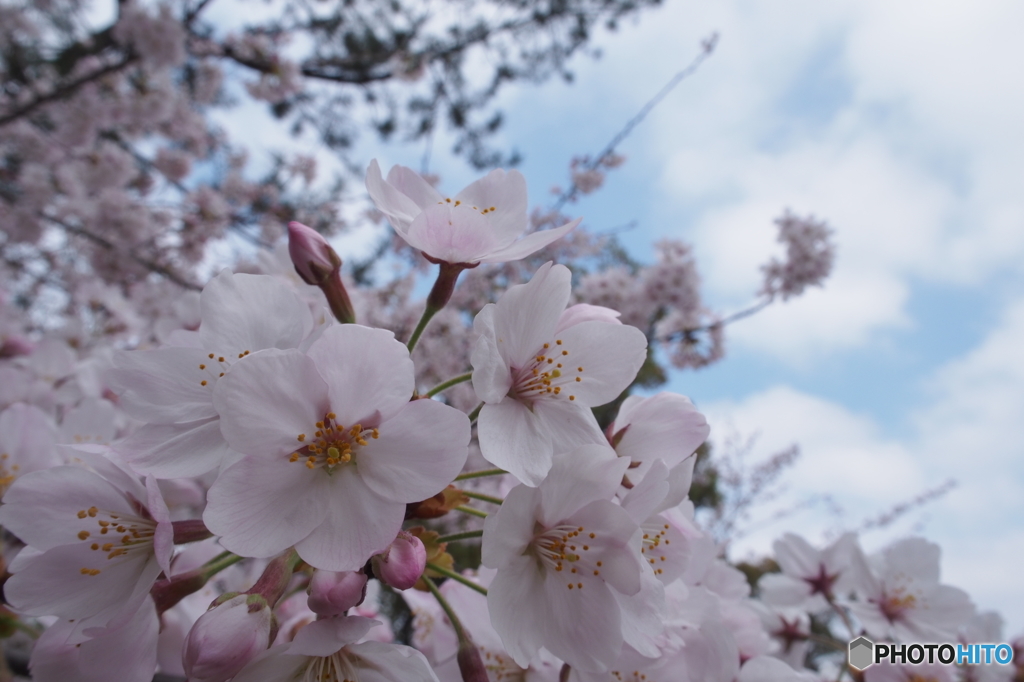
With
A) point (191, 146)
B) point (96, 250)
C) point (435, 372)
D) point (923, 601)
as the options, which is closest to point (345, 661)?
point (923, 601)

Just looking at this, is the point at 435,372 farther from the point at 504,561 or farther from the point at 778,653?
the point at 504,561

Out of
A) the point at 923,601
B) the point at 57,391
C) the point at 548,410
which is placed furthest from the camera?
the point at 57,391

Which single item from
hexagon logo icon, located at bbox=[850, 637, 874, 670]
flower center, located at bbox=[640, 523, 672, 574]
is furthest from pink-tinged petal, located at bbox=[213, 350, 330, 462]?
hexagon logo icon, located at bbox=[850, 637, 874, 670]

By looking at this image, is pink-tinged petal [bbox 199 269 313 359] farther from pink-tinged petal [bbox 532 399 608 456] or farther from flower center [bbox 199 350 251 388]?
pink-tinged petal [bbox 532 399 608 456]

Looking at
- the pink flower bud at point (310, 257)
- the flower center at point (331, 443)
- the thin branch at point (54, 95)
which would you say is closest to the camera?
the flower center at point (331, 443)

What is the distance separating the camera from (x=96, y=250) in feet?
14.0

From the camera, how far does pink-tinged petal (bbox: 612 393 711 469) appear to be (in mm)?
896

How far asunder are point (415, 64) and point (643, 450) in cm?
583

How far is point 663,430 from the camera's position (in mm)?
911

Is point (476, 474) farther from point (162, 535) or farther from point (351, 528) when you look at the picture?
point (162, 535)

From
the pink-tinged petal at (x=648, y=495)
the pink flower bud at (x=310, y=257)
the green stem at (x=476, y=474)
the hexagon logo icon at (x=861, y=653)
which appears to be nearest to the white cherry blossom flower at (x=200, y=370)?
the pink flower bud at (x=310, y=257)

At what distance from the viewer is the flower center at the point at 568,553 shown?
31.3 inches

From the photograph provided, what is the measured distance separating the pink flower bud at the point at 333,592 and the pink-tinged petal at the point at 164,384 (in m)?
0.31

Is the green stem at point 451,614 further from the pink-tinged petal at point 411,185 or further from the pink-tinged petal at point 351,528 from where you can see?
the pink-tinged petal at point 411,185
